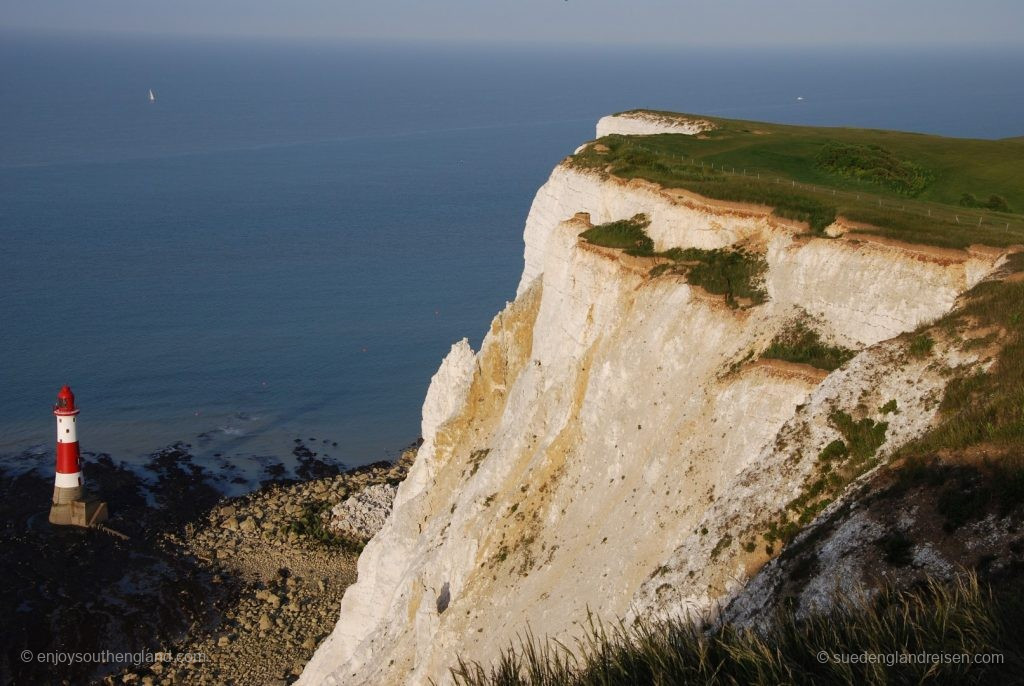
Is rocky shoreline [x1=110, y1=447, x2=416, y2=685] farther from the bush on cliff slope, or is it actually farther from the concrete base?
the bush on cliff slope

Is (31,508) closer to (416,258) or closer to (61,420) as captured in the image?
(61,420)

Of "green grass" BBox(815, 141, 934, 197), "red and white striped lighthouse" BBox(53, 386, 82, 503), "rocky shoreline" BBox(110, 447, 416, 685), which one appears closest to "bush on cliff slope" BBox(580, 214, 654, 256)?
"green grass" BBox(815, 141, 934, 197)

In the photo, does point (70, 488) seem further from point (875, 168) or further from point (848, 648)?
point (848, 648)

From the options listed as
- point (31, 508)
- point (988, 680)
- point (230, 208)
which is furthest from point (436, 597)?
point (230, 208)

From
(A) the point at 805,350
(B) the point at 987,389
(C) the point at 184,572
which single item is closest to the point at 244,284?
(C) the point at 184,572

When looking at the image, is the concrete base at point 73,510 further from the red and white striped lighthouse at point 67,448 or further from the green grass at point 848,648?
the green grass at point 848,648
